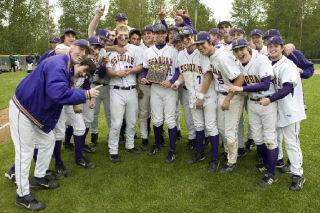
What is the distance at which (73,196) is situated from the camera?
12.4 ft

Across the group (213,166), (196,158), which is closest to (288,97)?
(213,166)

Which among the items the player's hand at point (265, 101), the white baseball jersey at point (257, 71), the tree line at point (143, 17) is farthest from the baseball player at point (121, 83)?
the tree line at point (143, 17)

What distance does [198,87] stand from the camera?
4.66 m

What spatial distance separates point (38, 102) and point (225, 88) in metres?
2.86

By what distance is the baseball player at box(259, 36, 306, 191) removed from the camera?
372 centimetres

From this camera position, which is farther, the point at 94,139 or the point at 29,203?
the point at 94,139

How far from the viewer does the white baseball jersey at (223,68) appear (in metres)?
3.95

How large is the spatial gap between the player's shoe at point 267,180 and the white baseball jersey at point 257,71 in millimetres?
1273

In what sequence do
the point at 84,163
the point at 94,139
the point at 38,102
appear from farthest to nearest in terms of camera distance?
the point at 94,139 → the point at 84,163 → the point at 38,102

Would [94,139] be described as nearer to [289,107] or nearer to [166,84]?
[166,84]

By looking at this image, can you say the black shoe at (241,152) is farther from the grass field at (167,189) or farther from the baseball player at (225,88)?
the baseball player at (225,88)

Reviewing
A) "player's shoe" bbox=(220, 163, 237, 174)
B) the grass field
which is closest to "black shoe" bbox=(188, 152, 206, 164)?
the grass field

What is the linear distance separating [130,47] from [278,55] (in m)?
2.73

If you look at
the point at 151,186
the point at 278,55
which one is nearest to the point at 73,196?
the point at 151,186
